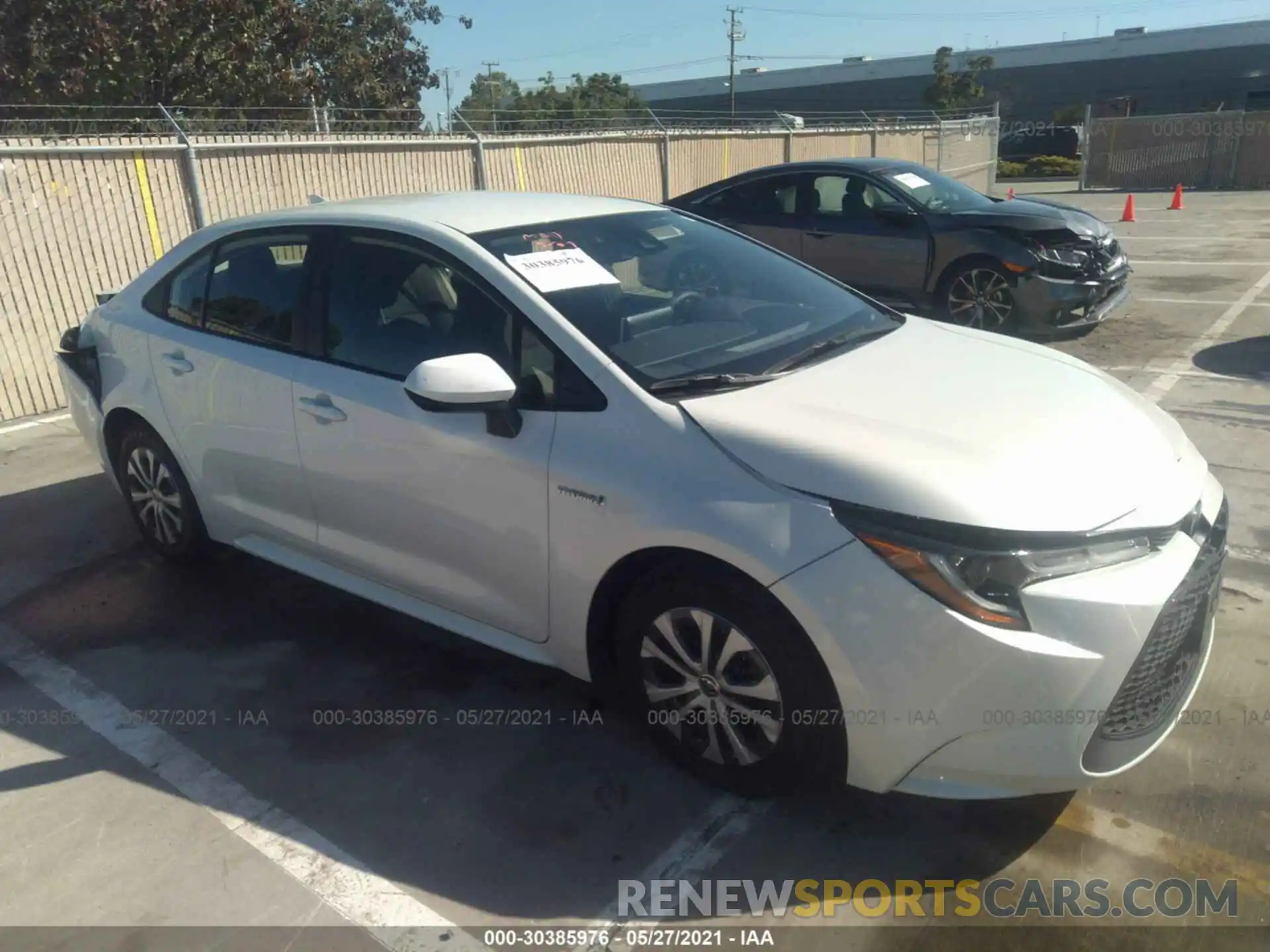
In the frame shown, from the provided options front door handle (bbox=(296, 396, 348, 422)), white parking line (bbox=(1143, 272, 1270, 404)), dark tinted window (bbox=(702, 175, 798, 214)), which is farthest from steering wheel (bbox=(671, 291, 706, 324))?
dark tinted window (bbox=(702, 175, 798, 214))

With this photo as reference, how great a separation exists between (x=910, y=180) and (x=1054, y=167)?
30517 mm

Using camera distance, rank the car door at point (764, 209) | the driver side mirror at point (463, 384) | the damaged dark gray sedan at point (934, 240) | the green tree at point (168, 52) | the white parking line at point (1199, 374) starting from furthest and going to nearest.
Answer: the green tree at point (168, 52) → the car door at point (764, 209) → the damaged dark gray sedan at point (934, 240) → the white parking line at point (1199, 374) → the driver side mirror at point (463, 384)

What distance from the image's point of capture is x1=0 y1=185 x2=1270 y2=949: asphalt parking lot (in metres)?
2.64

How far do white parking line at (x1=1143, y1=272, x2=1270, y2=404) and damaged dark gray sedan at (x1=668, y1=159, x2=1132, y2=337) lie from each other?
70 centimetres

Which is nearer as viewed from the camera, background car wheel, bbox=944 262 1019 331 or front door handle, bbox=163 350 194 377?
front door handle, bbox=163 350 194 377

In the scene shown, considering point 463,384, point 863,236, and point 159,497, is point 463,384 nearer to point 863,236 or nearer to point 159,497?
point 159,497

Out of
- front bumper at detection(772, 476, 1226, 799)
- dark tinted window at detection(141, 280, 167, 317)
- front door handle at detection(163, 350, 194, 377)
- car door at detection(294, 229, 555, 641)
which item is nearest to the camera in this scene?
front bumper at detection(772, 476, 1226, 799)

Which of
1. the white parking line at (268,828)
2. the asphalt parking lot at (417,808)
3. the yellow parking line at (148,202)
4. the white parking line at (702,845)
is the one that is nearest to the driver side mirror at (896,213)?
the asphalt parking lot at (417,808)

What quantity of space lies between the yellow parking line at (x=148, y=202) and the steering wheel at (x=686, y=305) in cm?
624

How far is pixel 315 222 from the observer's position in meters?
3.88

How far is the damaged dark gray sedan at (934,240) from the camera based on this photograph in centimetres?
819

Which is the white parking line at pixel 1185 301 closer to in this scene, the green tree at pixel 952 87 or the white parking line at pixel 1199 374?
the white parking line at pixel 1199 374
